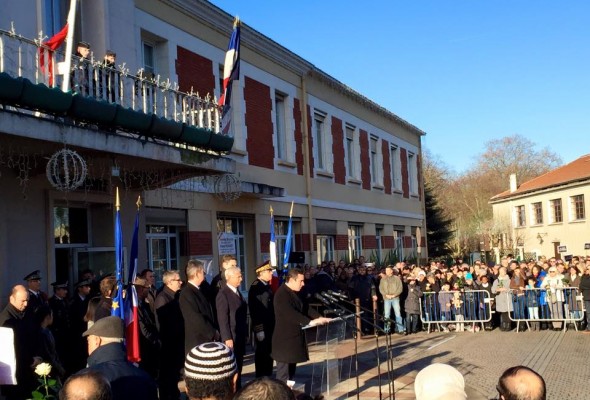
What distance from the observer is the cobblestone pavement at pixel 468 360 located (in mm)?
8570

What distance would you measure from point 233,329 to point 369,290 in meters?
9.52

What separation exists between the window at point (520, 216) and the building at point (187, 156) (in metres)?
28.8

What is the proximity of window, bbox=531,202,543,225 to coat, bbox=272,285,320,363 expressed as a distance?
45.3 m

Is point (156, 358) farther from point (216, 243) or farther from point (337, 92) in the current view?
point (337, 92)

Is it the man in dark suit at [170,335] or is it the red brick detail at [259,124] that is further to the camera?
the red brick detail at [259,124]

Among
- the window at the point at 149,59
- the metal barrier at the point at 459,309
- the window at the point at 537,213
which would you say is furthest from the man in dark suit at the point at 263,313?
the window at the point at 537,213

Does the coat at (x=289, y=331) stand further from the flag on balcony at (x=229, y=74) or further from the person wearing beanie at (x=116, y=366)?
the flag on balcony at (x=229, y=74)

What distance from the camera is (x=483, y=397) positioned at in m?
8.72

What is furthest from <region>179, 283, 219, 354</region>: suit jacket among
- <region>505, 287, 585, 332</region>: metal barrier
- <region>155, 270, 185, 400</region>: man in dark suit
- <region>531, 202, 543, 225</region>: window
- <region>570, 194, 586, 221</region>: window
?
<region>531, 202, 543, 225</region>: window

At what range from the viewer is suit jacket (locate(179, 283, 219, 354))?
778 cm

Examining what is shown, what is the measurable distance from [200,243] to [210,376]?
12.2 meters

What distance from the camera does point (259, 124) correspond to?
18125 mm

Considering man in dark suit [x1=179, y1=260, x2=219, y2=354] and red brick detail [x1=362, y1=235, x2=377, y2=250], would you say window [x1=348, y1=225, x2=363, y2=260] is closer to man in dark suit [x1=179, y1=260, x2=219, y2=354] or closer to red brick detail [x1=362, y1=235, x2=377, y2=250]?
red brick detail [x1=362, y1=235, x2=377, y2=250]

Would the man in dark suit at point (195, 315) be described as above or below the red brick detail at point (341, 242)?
below
